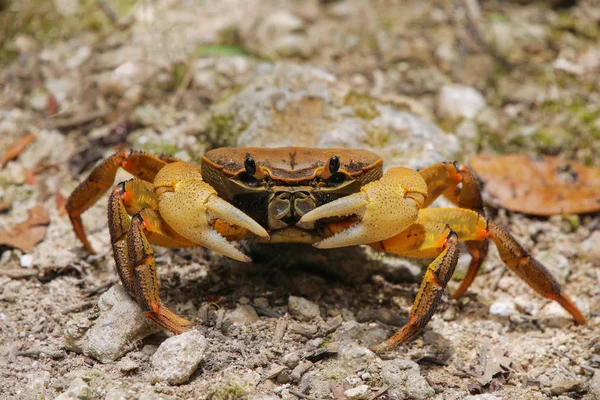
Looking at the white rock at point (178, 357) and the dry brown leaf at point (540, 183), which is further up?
the white rock at point (178, 357)

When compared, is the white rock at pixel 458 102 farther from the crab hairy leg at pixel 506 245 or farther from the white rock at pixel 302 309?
the white rock at pixel 302 309

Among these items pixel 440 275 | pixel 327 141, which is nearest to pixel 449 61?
pixel 327 141

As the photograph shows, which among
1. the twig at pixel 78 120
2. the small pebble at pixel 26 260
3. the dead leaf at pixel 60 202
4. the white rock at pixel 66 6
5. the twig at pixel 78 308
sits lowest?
the small pebble at pixel 26 260

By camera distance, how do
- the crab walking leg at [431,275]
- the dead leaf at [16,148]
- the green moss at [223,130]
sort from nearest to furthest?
the crab walking leg at [431,275] < the green moss at [223,130] < the dead leaf at [16,148]

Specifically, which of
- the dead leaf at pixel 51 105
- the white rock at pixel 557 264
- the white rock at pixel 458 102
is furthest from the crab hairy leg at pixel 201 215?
the white rock at pixel 458 102

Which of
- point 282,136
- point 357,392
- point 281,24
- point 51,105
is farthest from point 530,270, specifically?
point 51,105

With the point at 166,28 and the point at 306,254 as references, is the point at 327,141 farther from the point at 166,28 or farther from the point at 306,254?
the point at 166,28

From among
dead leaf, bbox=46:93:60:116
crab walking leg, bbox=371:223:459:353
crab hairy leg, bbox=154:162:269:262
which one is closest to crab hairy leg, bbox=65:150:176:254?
crab hairy leg, bbox=154:162:269:262
